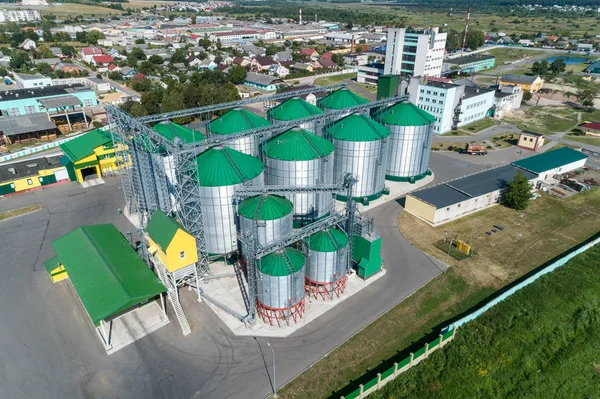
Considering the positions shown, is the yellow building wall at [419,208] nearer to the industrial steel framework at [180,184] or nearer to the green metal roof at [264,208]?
the industrial steel framework at [180,184]

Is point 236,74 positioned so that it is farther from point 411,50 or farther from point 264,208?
point 264,208

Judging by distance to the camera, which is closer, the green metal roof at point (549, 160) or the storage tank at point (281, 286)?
the storage tank at point (281, 286)

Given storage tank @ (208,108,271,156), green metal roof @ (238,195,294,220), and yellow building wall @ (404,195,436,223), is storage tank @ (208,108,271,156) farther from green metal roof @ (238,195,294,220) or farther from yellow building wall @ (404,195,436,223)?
yellow building wall @ (404,195,436,223)

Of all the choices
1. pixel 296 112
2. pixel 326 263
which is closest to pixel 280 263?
pixel 326 263

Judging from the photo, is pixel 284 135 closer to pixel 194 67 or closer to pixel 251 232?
pixel 251 232

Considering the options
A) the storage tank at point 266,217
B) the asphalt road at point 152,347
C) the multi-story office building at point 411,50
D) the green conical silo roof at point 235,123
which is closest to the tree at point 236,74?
the multi-story office building at point 411,50

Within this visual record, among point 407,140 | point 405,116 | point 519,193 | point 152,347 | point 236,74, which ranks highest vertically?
point 405,116

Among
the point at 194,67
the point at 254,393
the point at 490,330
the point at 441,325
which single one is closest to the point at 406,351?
the point at 441,325
